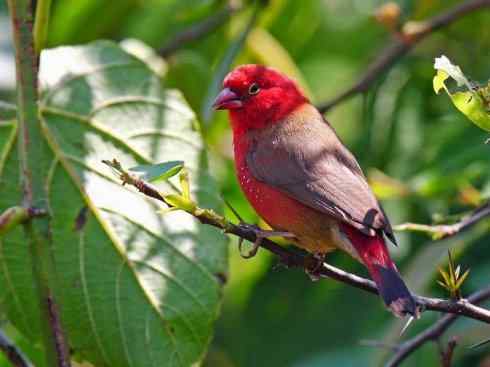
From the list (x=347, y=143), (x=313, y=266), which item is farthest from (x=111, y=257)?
(x=347, y=143)

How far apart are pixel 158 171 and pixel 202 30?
99.0 inches

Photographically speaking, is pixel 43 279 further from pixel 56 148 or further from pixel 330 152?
pixel 330 152

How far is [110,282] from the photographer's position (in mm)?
2920

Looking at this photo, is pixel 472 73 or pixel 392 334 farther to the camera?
pixel 472 73

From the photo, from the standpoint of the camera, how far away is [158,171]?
2076 millimetres

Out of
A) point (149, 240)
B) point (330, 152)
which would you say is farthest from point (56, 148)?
point (330, 152)

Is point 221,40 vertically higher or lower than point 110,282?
higher

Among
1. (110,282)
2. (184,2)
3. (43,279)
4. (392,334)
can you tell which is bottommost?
(392,334)

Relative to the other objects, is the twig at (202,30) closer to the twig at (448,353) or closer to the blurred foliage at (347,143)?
the blurred foliage at (347,143)


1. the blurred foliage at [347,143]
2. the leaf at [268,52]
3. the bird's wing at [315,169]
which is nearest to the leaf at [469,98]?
the bird's wing at [315,169]

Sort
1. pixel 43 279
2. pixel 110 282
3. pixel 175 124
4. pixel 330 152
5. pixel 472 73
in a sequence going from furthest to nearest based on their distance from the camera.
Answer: pixel 472 73 < pixel 330 152 < pixel 175 124 < pixel 110 282 < pixel 43 279

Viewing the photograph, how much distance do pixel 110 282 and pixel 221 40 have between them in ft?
6.10

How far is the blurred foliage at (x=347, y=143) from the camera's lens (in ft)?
12.9

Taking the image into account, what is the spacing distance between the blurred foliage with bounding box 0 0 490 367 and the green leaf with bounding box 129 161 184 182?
1730 millimetres
